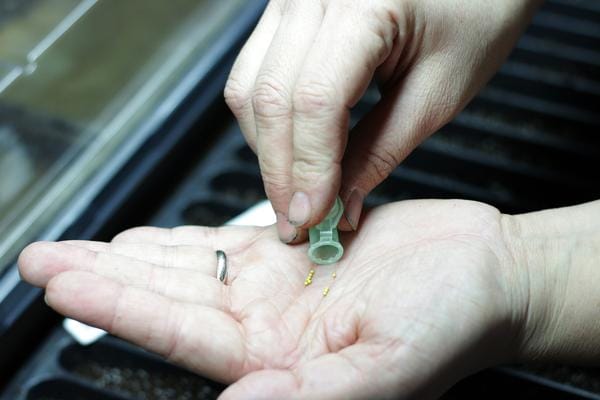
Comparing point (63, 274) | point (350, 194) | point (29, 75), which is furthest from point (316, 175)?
point (29, 75)

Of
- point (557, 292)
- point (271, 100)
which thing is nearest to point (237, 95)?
point (271, 100)

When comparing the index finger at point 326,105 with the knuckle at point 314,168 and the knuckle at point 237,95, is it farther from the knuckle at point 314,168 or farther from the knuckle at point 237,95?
the knuckle at point 237,95

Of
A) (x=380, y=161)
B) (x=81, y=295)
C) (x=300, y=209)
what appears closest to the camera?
(x=81, y=295)

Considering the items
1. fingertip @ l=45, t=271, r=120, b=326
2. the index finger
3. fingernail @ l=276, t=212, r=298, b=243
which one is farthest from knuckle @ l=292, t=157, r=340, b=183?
fingertip @ l=45, t=271, r=120, b=326

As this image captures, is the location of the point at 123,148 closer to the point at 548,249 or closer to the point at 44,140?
the point at 44,140

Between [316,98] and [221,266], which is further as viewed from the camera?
[221,266]

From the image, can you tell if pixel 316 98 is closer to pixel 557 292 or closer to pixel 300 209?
pixel 300 209

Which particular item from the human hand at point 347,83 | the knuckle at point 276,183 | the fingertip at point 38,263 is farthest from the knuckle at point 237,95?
the fingertip at point 38,263
